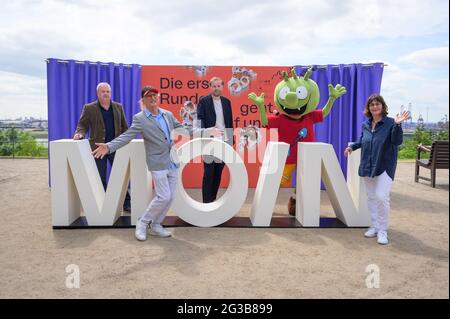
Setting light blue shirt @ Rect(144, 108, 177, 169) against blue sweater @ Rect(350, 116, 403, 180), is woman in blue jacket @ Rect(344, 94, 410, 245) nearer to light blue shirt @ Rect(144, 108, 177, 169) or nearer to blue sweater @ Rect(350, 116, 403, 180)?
blue sweater @ Rect(350, 116, 403, 180)

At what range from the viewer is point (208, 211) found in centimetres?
395

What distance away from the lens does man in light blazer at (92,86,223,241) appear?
3.46 metres

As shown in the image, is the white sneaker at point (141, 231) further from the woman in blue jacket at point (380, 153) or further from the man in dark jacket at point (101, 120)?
the woman in blue jacket at point (380, 153)

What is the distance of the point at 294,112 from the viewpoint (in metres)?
4.47

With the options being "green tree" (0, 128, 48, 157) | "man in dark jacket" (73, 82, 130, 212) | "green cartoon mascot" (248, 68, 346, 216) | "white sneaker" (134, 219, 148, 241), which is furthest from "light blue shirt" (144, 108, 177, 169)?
"green tree" (0, 128, 48, 157)

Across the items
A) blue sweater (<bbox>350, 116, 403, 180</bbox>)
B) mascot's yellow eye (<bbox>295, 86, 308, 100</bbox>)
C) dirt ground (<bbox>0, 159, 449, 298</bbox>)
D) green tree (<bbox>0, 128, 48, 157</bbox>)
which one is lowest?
dirt ground (<bbox>0, 159, 449, 298</bbox>)

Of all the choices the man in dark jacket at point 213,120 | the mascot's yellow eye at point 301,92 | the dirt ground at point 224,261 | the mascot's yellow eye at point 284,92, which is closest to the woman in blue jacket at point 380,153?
the dirt ground at point 224,261

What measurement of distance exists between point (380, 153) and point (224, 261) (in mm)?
1661

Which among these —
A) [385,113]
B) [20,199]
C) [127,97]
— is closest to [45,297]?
[385,113]

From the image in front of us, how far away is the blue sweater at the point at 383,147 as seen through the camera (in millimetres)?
3354

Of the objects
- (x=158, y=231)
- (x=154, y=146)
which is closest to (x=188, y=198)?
(x=158, y=231)

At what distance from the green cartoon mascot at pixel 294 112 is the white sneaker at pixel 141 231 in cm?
171

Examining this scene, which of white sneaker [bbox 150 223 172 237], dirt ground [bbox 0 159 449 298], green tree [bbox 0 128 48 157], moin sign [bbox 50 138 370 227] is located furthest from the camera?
green tree [bbox 0 128 48 157]

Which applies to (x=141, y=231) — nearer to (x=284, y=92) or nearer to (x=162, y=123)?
(x=162, y=123)
